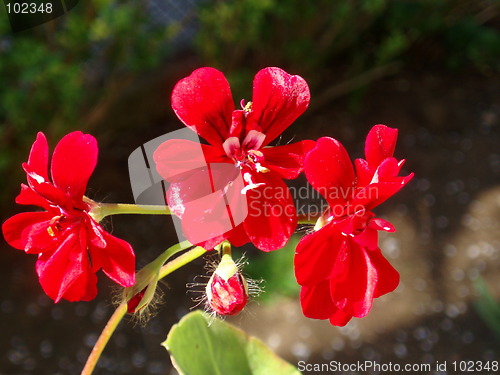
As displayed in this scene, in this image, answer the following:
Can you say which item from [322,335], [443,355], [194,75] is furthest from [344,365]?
[194,75]

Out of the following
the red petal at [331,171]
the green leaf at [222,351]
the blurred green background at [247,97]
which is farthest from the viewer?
the blurred green background at [247,97]

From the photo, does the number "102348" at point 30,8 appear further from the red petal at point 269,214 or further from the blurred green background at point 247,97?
the blurred green background at point 247,97

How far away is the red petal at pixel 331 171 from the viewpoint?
1.80ft

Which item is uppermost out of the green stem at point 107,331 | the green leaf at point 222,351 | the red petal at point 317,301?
the red petal at point 317,301

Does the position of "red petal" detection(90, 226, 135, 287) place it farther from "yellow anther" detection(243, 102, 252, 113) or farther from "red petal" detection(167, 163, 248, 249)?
"yellow anther" detection(243, 102, 252, 113)

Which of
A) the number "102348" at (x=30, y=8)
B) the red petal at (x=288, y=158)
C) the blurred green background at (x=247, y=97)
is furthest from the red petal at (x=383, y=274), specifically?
the blurred green background at (x=247, y=97)

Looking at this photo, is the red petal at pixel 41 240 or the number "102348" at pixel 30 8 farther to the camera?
the number "102348" at pixel 30 8

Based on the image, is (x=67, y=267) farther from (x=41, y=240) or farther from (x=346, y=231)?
(x=346, y=231)

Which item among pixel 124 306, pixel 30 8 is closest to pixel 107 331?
pixel 124 306

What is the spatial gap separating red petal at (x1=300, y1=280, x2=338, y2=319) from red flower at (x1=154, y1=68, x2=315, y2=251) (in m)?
0.07

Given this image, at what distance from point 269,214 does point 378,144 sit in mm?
118

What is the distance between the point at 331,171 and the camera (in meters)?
0.56

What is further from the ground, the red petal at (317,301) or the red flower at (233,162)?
the red flower at (233,162)

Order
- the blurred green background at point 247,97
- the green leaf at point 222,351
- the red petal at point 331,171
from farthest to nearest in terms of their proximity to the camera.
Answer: the blurred green background at point 247,97 < the green leaf at point 222,351 < the red petal at point 331,171
